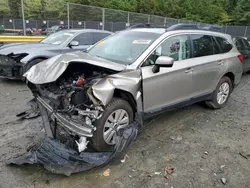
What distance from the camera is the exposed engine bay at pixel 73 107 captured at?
3.24 m

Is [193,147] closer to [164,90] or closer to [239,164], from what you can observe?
[239,164]

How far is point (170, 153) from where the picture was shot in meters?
3.85

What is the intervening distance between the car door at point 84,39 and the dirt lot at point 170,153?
300 cm

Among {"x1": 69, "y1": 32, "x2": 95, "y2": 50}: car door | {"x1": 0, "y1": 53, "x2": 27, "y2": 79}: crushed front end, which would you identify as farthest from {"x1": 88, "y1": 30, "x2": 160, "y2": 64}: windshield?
{"x1": 69, "y1": 32, "x2": 95, "y2": 50}: car door

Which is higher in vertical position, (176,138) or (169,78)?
(169,78)

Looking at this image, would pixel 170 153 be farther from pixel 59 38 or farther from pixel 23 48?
pixel 59 38

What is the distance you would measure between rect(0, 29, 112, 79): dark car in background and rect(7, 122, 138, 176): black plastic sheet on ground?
3.88 meters

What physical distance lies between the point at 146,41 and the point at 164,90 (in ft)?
2.85

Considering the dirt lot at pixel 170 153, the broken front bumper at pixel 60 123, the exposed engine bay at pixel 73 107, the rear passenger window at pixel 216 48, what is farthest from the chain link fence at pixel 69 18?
the broken front bumper at pixel 60 123

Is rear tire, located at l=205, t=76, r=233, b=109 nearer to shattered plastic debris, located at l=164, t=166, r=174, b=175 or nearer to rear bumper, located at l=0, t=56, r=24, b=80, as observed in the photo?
shattered plastic debris, located at l=164, t=166, r=174, b=175

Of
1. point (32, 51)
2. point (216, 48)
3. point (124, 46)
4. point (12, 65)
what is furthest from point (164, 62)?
point (12, 65)

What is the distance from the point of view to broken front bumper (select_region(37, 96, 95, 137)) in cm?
319

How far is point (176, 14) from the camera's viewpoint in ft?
125

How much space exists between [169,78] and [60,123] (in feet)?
Answer: 6.35
